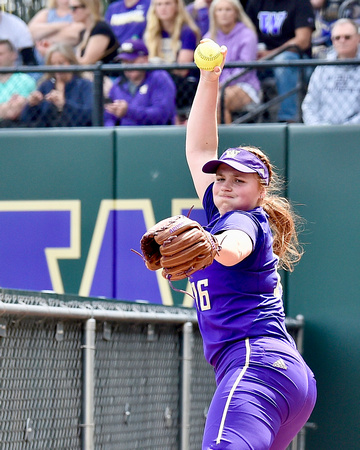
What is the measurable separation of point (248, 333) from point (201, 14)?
543 cm

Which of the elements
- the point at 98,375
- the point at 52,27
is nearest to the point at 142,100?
the point at 52,27

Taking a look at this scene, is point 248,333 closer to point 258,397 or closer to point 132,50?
point 258,397

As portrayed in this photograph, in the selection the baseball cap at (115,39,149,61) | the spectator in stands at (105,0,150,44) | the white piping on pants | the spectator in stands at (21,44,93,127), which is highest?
the spectator in stands at (105,0,150,44)

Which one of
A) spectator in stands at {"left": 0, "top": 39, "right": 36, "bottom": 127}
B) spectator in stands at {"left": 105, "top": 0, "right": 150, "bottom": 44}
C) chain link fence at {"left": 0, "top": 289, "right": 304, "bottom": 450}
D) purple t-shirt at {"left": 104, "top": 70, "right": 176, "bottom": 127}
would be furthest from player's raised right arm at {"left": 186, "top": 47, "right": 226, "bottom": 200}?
spectator in stands at {"left": 105, "top": 0, "right": 150, "bottom": 44}

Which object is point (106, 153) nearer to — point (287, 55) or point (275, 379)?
point (287, 55)

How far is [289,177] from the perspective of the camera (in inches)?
253

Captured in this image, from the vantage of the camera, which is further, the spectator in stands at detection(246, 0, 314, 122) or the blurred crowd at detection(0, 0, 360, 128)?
the spectator in stands at detection(246, 0, 314, 122)

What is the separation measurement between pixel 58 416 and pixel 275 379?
1.10 meters

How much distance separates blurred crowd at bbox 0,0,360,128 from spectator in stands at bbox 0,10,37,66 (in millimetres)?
149

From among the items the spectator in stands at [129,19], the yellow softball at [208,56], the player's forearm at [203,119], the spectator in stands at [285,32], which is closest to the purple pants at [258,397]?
the player's forearm at [203,119]

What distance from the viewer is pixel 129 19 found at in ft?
26.7

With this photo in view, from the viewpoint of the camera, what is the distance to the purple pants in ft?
9.25

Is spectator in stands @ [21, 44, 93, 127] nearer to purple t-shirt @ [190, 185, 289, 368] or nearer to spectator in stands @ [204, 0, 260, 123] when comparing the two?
spectator in stands @ [204, 0, 260, 123]

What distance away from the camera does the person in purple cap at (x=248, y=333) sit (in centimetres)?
284
